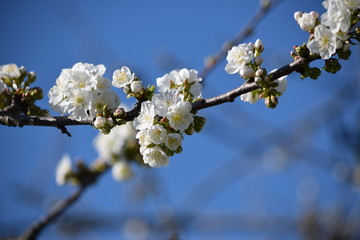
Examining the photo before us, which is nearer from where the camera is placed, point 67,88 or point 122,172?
point 67,88

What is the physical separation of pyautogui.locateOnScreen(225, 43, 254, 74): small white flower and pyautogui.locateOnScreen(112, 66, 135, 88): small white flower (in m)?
0.55

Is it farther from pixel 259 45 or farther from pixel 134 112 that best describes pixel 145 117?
pixel 259 45

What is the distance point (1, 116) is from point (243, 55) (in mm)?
1438

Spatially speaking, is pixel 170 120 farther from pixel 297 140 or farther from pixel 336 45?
pixel 297 140

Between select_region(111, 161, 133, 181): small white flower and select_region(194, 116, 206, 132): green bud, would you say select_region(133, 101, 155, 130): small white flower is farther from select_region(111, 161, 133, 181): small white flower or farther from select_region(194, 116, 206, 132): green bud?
select_region(111, 161, 133, 181): small white flower

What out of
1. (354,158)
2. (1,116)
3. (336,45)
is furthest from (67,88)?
(354,158)

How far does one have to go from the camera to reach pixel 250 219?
633 cm

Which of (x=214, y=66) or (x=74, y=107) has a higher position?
(x=214, y=66)

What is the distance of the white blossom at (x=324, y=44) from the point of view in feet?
5.64

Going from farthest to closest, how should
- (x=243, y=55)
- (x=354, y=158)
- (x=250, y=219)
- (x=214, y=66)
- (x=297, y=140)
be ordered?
(x=250, y=219) → (x=297, y=140) → (x=354, y=158) → (x=214, y=66) → (x=243, y=55)

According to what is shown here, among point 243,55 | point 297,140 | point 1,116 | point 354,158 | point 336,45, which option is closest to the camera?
point 336,45

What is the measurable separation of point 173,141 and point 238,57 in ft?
1.91

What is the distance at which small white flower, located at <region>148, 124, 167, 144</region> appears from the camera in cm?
176

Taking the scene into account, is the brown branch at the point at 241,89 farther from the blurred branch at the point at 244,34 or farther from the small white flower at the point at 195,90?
the blurred branch at the point at 244,34
